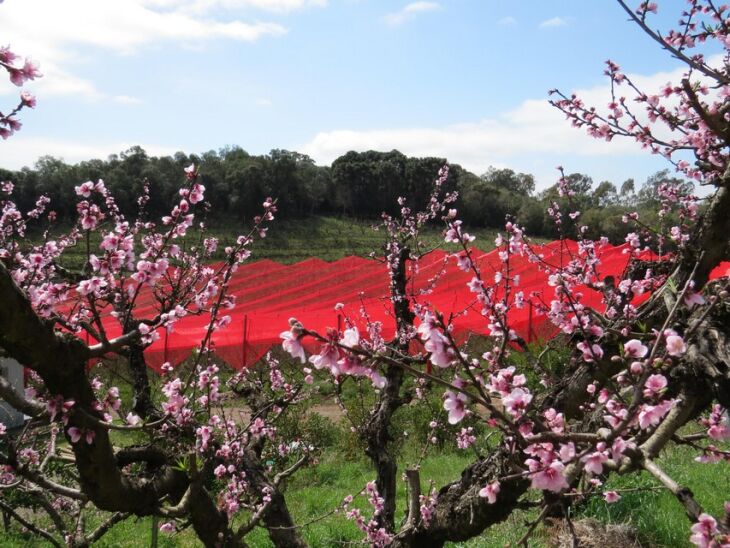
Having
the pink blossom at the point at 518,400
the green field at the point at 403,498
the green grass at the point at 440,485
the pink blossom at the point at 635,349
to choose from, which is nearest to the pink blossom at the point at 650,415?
the pink blossom at the point at 635,349

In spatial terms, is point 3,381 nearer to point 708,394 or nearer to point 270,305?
point 708,394

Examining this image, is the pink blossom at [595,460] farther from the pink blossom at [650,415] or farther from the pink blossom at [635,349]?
the pink blossom at [635,349]

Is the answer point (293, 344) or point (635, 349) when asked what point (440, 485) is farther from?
point (293, 344)

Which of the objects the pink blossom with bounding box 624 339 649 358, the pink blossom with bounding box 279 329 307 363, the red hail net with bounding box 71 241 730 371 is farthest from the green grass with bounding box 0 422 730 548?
the red hail net with bounding box 71 241 730 371

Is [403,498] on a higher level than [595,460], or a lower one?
lower

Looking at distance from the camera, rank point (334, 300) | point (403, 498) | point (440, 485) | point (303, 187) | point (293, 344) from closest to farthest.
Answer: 1. point (293, 344)
2. point (440, 485)
3. point (403, 498)
4. point (334, 300)
5. point (303, 187)

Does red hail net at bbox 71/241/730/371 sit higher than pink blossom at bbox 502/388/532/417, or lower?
lower

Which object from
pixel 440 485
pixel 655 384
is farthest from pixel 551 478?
pixel 440 485

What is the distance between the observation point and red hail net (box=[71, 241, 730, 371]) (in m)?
10.7

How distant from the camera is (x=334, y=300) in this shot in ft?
52.7

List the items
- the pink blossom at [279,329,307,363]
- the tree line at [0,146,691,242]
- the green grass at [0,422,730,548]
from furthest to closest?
the tree line at [0,146,691,242], the green grass at [0,422,730,548], the pink blossom at [279,329,307,363]

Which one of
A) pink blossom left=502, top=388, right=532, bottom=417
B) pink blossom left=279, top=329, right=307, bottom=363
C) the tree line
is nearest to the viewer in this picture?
pink blossom left=279, top=329, right=307, bottom=363

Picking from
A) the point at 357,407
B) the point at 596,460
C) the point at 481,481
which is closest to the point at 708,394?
the point at 596,460

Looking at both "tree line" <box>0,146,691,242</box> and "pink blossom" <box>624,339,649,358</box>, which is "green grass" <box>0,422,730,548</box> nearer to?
"pink blossom" <box>624,339,649,358</box>
